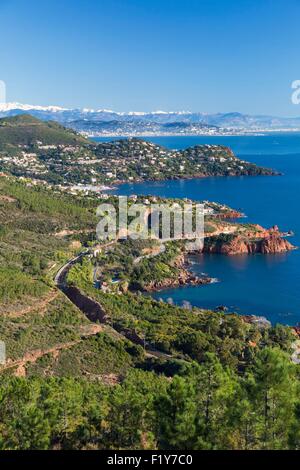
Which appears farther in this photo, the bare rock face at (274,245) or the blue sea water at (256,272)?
the bare rock face at (274,245)

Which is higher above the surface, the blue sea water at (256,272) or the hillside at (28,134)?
the hillside at (28,134)

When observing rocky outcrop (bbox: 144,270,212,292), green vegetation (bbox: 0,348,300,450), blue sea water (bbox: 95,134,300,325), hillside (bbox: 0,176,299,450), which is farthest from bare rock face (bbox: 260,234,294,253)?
green vegetation (bbox: 0,348,300,450)

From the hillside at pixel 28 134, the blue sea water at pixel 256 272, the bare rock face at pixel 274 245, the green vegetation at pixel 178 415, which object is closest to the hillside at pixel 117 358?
the green vegetation at pixel 178 415

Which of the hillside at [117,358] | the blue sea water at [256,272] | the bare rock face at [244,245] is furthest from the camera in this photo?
the bare rock face at [244,245]

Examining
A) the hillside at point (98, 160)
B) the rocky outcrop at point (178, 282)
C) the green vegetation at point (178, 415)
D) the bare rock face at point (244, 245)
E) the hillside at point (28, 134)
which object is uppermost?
the hillside at point (28, 134)

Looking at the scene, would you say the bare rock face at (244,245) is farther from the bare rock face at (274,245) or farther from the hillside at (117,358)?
the hillside at (117,358)

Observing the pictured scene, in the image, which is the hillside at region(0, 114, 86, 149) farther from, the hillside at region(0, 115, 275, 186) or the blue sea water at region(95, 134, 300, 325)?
the blue sea water at region(95, 134, 300, 325)

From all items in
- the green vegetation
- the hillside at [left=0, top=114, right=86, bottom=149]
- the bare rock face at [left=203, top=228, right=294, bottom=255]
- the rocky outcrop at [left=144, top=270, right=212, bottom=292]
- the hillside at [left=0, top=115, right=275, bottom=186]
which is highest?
the hillside at [left=0, top=114, right=86, bottom=149]

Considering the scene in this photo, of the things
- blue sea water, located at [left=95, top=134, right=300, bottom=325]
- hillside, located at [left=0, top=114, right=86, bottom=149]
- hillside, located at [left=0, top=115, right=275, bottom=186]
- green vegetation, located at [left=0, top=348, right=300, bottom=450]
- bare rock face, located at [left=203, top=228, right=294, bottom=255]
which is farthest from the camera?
hillside, located at [left=0, top=114, right=86, bottom=149]

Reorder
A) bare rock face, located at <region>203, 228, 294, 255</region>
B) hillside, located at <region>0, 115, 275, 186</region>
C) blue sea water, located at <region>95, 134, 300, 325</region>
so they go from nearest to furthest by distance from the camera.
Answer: blue sea water, located at <region>95, 134, 300, 325</region>, bare rock face, located at <region>203, 228, 294, 255</region>, hillside, located at <region>0, 115, 275, 186</region>

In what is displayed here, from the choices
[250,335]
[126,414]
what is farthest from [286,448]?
[250,335]
